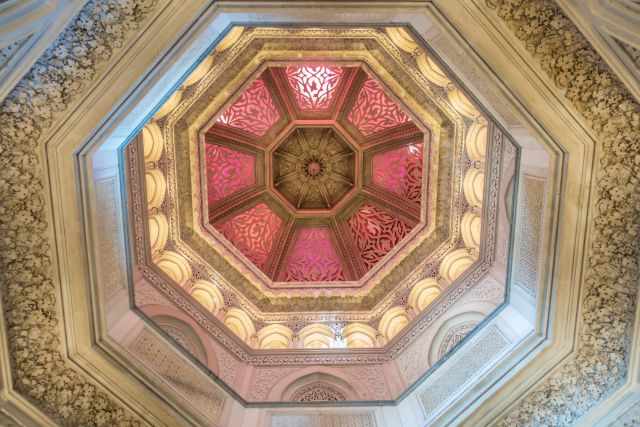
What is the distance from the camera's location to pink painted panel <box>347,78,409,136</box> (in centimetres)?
591

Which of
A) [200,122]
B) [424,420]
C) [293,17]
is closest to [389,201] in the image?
[200,122]

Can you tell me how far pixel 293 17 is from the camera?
2.78 m

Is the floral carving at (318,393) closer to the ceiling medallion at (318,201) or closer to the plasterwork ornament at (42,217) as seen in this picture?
the ceiling medallion at (318,201)

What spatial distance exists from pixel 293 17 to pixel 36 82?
59.4 inches

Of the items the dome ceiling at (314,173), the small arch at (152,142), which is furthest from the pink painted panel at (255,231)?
the small arch at (152,142)

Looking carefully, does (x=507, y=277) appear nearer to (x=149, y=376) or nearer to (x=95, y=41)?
(x=149, y=376)

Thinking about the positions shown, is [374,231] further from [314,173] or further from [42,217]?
[42,217]

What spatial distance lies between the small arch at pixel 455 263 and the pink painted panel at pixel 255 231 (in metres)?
2.33

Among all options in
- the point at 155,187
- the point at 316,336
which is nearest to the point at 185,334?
the point at 316,336

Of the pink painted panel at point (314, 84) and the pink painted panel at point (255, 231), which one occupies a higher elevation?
the pink painted panel at point (314, 84)

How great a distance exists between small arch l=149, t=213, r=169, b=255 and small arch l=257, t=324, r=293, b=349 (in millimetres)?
1460

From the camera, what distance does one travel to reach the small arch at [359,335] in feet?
16.7

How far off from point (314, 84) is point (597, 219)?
→ 154 inches

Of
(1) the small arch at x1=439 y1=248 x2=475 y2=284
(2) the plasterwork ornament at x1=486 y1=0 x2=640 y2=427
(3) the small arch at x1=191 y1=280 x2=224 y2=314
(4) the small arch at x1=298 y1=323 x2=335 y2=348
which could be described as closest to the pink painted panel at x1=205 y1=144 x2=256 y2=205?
(3) the small arch at x1=191 y1=280 x2=224 y2=314
